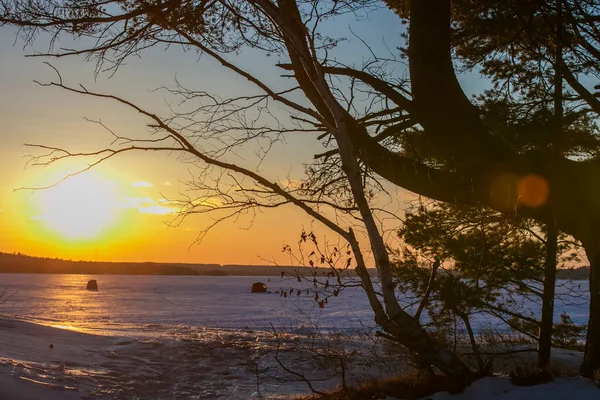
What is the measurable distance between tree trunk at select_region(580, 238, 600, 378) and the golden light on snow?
0.89m

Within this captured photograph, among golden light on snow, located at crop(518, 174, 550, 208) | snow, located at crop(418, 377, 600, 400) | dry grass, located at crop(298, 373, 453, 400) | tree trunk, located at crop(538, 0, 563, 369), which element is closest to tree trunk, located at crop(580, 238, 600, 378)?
golden light on snow, located at crop(518, 174, 550, 208)

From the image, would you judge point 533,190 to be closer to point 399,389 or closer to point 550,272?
point 399,389

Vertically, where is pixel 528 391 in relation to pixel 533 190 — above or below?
below

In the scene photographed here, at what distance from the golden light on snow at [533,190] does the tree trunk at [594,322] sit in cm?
89

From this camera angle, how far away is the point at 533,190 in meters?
5.98

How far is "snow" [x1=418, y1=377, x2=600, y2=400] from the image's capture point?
200 inches

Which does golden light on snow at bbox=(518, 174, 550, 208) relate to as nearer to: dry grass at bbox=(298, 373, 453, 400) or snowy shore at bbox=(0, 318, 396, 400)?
dry grass at bbox=(298, 373, 453, 400)

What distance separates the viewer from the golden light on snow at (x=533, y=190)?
5.94 meters

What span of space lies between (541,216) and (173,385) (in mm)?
7866

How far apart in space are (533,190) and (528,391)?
204cm

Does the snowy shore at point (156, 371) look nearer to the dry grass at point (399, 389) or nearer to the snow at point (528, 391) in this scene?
the snow at point (528, 391)

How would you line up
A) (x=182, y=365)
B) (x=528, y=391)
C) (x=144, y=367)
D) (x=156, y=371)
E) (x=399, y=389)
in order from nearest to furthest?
(x=528, y=391) → (x=399, y=389) → (x=156, y=371) → (x=144, y=367) → (x=182, y=365)

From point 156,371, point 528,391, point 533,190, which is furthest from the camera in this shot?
point 156,371

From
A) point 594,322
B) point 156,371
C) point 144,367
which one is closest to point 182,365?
point 144,367
